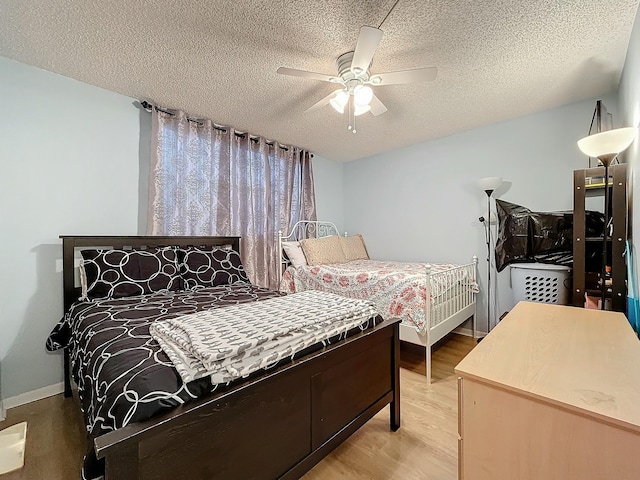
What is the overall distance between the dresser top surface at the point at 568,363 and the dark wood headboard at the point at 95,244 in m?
2.51

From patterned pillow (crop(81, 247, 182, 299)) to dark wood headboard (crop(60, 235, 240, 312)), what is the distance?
5.2 inches

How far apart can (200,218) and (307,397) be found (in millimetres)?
2198

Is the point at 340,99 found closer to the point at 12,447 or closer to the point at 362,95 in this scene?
the point at 362,95

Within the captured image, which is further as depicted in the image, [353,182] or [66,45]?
[353,182]

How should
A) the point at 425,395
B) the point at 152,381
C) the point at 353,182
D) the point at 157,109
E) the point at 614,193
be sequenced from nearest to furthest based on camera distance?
1. the point at 152,381
2. the point at 614,193
3. the point at 425,395
4. the point at 157,109
5. the point at 353,182

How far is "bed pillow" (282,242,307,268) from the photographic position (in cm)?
334

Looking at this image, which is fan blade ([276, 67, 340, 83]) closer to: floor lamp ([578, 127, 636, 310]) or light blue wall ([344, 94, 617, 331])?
floor lamp ([578, 127, 636, 310])

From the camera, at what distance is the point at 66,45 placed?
178 cm

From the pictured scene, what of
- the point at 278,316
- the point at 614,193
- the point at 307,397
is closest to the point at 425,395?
the point at 307,397

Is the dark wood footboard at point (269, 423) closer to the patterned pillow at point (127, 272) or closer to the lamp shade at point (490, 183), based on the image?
the patterned pillow at point (127, 272)

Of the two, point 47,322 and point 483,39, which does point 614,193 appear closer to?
point 483,39

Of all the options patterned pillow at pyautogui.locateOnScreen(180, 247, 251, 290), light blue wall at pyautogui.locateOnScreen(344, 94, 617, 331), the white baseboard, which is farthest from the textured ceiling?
the white baseboard

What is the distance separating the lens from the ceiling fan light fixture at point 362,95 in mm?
1874

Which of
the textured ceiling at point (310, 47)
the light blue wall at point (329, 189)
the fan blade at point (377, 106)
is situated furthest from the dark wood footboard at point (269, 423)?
the light blue wall at point (329, 189)
